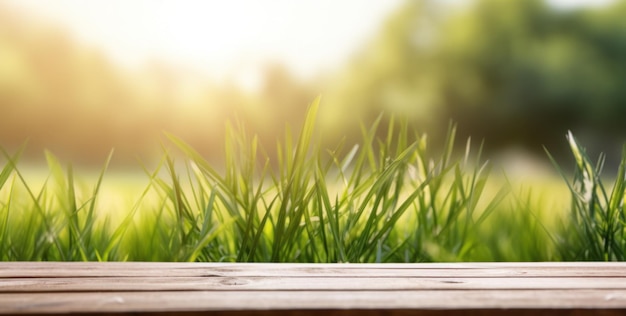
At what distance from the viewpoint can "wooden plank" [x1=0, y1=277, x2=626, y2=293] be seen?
0.89 metres

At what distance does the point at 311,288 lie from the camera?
892 mm

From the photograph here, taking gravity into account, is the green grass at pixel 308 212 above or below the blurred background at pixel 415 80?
above

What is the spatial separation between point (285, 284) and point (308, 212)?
1.61ft

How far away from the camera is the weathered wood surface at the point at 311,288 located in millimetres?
789

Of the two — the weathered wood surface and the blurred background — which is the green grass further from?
the blurred background

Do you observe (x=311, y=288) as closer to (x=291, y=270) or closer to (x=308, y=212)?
(x=291, y=270)

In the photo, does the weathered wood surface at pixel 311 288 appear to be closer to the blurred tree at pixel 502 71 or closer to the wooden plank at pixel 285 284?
the wooden plank at pixel 285 284

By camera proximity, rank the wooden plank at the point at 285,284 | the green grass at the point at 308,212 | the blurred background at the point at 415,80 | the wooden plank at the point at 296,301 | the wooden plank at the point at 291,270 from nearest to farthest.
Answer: the wooden plank at the point at 296,301 → the wooden plank at the point at 285,284 → the wooden plank at the point at 291,270 → the green grass at the point at 308,212 → the blurred background at the point at 415,80

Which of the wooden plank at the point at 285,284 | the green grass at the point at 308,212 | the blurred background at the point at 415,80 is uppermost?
the wooden plank at the point at 285,284

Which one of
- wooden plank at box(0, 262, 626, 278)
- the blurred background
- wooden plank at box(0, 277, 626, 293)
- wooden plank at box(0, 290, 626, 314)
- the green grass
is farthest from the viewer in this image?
the blurred background

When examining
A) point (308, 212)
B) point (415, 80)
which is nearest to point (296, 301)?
point (308, 212)

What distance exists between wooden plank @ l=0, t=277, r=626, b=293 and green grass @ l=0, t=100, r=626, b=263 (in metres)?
0.39

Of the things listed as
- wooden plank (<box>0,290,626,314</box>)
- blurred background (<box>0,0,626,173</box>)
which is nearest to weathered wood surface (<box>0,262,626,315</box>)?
wooden plank (<box>0,290,626,314</box>)

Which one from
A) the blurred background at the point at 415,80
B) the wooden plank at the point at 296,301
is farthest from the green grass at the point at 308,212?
the blurred background at the point at 415,80
